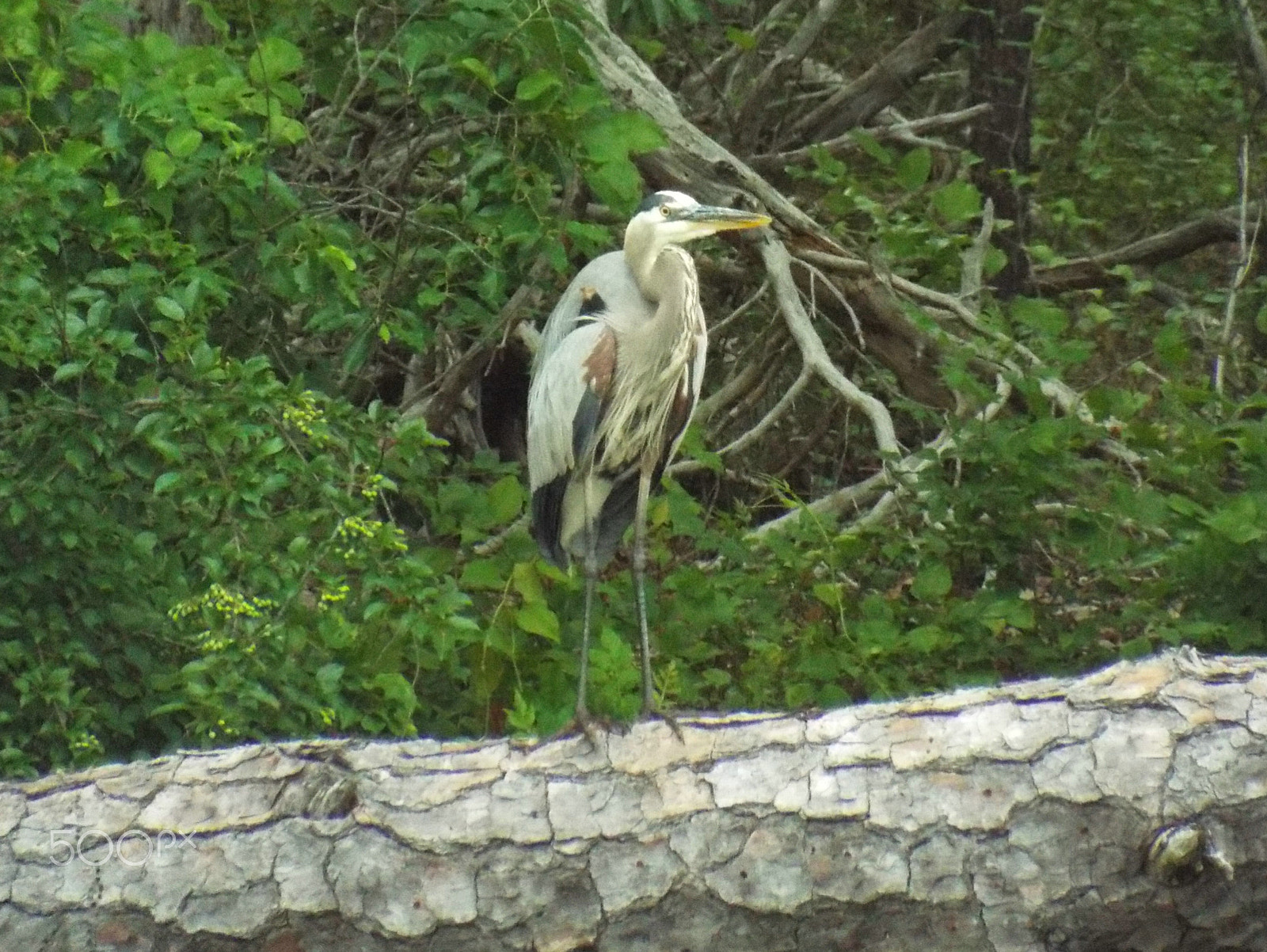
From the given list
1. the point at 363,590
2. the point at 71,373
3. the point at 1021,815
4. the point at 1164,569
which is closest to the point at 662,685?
the point at 363,590

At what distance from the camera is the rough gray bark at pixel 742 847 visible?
8.23 feet

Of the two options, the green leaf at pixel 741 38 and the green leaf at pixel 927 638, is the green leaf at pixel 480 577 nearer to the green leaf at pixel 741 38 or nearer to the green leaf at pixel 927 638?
the green leaf at pixel 927 638

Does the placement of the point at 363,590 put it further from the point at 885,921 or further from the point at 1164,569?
the point at 1164,569

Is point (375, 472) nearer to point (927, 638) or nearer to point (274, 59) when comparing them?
point (274, 59)

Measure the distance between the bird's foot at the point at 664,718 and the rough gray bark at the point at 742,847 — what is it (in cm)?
12

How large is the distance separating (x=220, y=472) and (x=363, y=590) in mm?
481

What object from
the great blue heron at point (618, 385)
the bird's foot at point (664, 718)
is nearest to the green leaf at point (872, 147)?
the great blue heron at point (618, 385)

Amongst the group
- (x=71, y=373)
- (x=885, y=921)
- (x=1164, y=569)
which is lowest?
(x=1164, y=569)

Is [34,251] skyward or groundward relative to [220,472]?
skyward

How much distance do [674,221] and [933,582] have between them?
1.27m

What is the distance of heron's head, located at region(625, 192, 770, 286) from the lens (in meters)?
4.02

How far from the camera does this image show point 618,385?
4.13 m

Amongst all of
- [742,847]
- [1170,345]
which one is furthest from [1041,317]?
[742,847]

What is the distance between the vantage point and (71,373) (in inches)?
138
